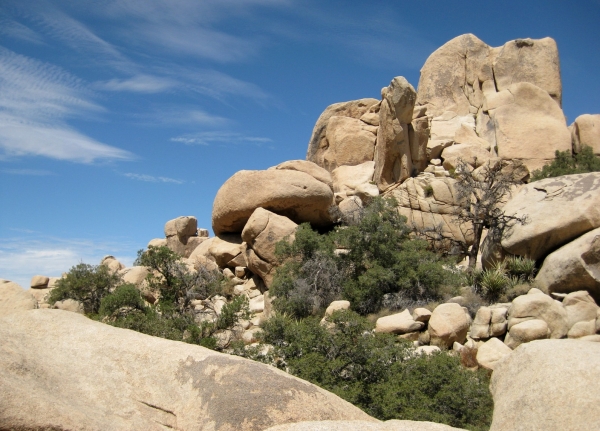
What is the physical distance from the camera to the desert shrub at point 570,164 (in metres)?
24.1

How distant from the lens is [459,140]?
1123 inches

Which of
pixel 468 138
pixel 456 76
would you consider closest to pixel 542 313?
pixel 468 138

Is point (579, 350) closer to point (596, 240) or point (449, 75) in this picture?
point (596, 240)

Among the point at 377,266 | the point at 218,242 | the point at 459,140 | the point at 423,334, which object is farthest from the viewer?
the point at 459,140

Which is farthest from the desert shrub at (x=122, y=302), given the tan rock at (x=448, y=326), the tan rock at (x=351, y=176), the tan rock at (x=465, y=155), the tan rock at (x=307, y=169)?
the tan rock at (x=465, y=155)

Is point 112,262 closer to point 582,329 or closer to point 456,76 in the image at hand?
point 456,76

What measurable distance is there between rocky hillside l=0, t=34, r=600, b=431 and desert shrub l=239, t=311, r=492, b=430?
1508mm

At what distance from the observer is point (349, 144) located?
2870 cm

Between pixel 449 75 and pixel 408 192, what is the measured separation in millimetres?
13190

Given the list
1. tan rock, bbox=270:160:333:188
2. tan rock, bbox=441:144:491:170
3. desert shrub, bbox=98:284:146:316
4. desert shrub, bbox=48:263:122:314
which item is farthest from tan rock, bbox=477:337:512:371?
tan rock, bbox=441:144:491:170

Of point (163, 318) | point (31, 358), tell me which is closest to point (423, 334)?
point (163, 318)

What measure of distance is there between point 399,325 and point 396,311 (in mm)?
2319

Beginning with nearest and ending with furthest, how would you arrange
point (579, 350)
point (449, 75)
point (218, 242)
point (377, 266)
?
1. point (579, 350)
2. point (377, 266)
3. point (218, 242)
4. point (449, 75)

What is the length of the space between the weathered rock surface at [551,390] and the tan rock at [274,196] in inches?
666
